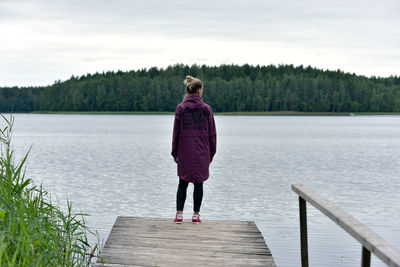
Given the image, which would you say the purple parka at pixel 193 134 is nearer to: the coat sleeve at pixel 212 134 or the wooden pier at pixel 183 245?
the coat sleeve at pixel 212 134

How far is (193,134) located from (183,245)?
114cm

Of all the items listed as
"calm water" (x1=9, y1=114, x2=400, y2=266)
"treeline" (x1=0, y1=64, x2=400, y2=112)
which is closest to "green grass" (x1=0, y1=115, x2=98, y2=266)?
"calm water" (x1=9, y1=114, x2=400, y2=266)

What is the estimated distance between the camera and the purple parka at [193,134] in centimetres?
544

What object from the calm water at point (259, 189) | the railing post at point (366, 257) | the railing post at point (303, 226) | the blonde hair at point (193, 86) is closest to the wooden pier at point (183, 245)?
the railing post at point (303, 226)

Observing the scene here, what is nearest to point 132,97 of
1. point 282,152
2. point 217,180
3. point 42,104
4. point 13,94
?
point 42,104

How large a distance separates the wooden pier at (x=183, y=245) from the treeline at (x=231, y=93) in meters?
112

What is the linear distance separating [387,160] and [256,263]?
1885 cm

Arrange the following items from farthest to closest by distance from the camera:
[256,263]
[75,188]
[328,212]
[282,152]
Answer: [282,152] < [75,188] < [256,263] < [328,212]

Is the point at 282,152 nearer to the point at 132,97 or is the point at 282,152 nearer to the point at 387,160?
the point at 387,160

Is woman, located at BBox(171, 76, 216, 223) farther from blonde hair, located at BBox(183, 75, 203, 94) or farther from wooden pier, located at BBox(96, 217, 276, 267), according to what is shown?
wooden pier, located at BBox(96, 217, 276, 267)

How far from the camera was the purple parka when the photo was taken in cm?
544

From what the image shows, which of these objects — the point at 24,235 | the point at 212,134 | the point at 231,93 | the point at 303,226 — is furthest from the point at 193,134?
the point at 231,93

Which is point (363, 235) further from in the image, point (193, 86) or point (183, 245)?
point (193, 86)

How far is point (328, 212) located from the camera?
3.79 m
